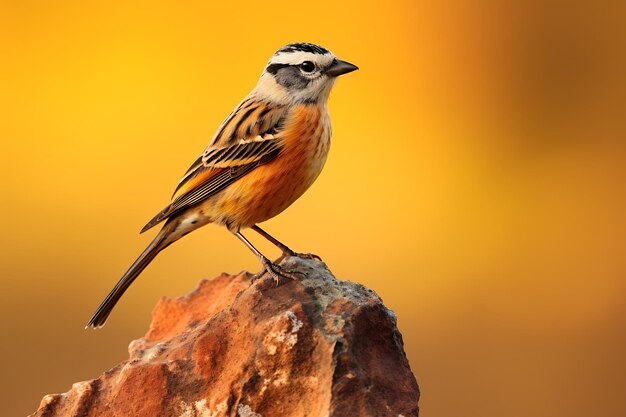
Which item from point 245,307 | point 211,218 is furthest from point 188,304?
point 245,307

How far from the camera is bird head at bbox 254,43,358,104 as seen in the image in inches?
259

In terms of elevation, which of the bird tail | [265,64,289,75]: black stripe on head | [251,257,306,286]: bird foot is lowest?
the bird tail

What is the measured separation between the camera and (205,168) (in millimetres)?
6375

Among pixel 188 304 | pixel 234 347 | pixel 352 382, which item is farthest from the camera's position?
pixel 188 304

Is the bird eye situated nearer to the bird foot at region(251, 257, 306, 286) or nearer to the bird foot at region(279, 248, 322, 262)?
the bird foot at region(279, 248, 322, 262)

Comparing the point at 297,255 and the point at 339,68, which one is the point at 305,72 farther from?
the point at 297,255

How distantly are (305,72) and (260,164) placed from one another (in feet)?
3.03

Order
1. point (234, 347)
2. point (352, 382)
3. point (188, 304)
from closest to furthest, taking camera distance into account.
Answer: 1. point (352, 382)
2. point (234, 347)
3. point (188, 304)

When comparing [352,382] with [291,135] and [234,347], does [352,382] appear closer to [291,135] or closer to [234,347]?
[234,347]

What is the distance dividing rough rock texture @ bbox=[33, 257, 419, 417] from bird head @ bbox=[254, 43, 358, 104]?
173 cm

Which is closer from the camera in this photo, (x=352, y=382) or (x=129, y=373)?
(x=352, y=382)

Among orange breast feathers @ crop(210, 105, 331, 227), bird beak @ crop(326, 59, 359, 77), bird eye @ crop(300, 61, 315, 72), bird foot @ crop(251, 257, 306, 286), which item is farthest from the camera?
bird eye @ crop(300, 61, 315, 72)

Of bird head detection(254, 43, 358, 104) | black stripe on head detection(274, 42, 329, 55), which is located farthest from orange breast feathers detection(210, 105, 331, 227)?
black stripe on head detection(274, 42, 329, 55)

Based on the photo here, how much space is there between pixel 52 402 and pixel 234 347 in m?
1.21
